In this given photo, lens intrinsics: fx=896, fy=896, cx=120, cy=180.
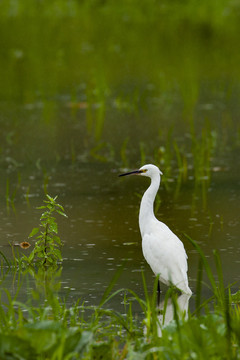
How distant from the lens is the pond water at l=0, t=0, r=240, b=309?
698 cm

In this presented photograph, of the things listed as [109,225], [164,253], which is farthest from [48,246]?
[109,225]

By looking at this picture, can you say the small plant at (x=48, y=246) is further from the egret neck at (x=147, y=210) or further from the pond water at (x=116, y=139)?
the egret neck at (x=147, y=210)

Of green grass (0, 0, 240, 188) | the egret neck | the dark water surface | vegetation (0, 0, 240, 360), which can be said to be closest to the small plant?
vegetation (0, 0, 240, 360)

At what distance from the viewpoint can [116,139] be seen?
39.0 ft

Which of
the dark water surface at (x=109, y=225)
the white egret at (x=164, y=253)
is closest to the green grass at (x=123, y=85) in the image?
the dark water surface at (x=109, y=225)

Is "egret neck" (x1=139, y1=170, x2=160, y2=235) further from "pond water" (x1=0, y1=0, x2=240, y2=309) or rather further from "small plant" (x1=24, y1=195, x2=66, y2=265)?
"small plant" (x1=24, y1=195, x2=66, y2=265)

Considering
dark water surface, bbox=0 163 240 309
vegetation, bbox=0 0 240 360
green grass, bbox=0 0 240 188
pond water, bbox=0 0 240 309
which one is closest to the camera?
vegetation, bbox=0 0 240 360

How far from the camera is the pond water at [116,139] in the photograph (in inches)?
275

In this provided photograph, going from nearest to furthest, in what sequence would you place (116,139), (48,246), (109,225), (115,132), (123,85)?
(48,246) → (109,225) → (116,139) → (115,132) → (123,85)

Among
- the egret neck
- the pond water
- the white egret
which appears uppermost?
the pond water

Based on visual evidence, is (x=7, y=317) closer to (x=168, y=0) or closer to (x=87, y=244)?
(x=87, y=244)

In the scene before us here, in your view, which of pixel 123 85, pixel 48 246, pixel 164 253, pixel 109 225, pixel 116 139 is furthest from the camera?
pixel 123 85

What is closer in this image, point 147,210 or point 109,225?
point 147,210

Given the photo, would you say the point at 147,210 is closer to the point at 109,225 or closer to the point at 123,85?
the point at 109,225
